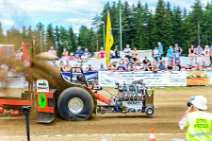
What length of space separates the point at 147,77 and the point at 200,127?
16561 millimetres

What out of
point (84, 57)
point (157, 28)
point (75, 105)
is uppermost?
point (157, 28)

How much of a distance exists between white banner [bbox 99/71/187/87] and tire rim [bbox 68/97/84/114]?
983 cm

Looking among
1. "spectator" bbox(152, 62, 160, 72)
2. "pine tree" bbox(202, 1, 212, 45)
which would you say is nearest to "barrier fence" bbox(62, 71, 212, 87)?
"spectator" bbox(152, 62, 160, 72)

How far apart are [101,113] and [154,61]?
1138 cm

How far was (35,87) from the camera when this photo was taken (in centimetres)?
1216

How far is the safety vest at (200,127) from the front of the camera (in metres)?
5.62

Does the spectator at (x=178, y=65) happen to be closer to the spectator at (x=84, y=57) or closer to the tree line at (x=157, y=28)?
the spectator at (x=84, y=57)

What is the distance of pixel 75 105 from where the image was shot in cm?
1221

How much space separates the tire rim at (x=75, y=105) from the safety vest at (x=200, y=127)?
265 inches

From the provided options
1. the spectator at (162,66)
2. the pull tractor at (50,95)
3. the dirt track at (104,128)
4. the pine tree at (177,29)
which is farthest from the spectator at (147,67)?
the pine tree at (177,29)

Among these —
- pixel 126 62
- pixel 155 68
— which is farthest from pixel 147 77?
pixel 126 62

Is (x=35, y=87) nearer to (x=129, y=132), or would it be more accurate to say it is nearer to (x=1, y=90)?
(x=1, y=90)

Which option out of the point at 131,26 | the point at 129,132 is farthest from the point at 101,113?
the point at 131,26

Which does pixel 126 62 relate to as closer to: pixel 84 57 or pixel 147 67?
pixel 147 67
